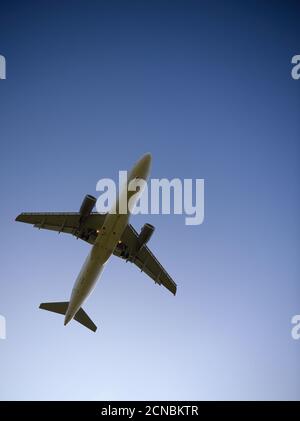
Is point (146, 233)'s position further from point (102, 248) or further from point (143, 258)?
point (102, 248)

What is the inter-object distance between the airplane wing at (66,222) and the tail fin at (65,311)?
7.02m

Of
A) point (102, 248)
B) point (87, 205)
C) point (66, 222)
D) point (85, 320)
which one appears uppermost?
point (87, 205)

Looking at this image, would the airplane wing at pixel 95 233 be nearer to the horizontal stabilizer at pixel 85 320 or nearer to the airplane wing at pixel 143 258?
the airplane wing at pixel 143 258

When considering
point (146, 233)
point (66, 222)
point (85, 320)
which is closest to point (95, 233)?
point (66, 222)

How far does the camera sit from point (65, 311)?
34938 mm

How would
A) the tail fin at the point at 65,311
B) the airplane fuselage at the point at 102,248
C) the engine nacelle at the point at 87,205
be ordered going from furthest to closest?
1. the tail fin at the point at 65,311
2. the engine nacelle at the point at 87,205
3. the airplane fuselage at the point at 102,248

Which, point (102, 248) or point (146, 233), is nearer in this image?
point (102, 248)

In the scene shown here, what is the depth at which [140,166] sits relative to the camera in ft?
89.0

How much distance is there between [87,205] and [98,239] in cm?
298

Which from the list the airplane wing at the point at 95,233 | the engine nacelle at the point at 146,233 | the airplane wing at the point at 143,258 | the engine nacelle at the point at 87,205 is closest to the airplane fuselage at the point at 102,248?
the engine nacelle at the point at 87,205

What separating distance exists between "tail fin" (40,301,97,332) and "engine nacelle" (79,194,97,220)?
8.74 meters

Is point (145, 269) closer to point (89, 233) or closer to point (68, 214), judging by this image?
point (89, 233)

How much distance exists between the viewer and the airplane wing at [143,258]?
3269 centimetres

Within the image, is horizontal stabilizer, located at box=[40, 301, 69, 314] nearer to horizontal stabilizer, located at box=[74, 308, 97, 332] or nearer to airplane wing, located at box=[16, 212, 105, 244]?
horizontal stabilizer, located at box=[74, 308, 97, 332]
